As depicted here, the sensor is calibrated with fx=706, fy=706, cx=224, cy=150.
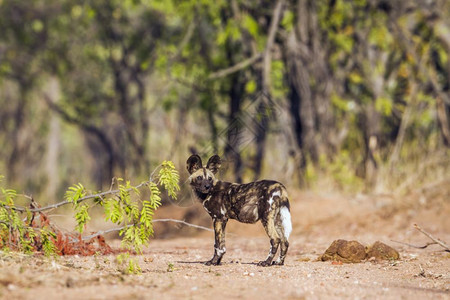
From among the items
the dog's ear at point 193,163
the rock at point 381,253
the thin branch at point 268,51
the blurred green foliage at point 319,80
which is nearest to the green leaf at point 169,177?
the dog's ear at point 193,163

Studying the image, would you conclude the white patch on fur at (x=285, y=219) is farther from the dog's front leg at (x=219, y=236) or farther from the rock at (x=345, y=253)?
the rock at (x=345, y=253)

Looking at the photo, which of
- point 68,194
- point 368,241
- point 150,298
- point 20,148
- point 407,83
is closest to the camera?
point 150,298

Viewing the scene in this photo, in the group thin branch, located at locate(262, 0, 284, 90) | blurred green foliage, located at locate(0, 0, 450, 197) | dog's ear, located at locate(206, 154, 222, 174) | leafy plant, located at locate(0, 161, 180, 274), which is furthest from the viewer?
blurred green foliage, located at locate(0, 0, 450, 197)

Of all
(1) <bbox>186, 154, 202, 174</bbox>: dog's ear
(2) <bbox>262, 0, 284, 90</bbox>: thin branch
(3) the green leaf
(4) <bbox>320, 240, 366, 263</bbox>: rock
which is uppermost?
(2) <bbox>262, 0, 284, 90</bbox>: thin branch

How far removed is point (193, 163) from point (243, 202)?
0.65 meters

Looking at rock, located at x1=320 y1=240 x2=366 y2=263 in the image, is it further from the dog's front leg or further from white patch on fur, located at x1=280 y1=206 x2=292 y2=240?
the dog's front leg

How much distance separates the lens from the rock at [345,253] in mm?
8188

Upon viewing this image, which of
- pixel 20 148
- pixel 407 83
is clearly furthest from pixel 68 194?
pixel 20 148

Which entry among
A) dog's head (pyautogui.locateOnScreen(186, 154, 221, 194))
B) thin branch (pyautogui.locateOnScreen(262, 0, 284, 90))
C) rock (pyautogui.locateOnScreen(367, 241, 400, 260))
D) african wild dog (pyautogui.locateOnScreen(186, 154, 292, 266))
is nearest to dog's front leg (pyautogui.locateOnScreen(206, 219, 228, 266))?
african wild dog (pyautogui.locateOnScreen(186, 154, 292, 266))

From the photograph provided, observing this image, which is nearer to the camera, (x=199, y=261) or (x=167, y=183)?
(x=167, y=183)

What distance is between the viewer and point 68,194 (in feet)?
22.5

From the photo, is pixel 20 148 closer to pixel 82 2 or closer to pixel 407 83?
pixel 82 2

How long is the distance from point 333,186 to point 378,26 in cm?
512

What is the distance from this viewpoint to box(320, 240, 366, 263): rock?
322 inches
